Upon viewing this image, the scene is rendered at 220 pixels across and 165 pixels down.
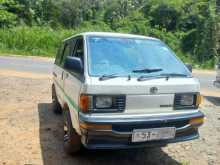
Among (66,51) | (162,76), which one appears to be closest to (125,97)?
(162,76)

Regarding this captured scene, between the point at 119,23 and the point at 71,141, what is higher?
the point at 71,141

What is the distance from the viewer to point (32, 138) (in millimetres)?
6000

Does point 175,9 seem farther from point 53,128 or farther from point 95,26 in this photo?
point 53,128

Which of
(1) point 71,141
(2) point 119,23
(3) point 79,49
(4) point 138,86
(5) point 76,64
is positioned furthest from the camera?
(2) point 119,23

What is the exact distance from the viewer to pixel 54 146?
224 inches

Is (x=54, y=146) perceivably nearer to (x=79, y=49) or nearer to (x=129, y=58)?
(x=79, y=49)

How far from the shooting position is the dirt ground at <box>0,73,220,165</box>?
514 cm

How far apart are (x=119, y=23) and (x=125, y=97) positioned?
29.4 meters

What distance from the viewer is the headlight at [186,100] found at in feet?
15.6

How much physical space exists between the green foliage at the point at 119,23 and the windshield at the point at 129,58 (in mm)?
16226

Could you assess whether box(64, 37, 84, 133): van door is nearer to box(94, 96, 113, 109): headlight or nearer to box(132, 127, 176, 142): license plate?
box(94, 96, 113, 109): headlight

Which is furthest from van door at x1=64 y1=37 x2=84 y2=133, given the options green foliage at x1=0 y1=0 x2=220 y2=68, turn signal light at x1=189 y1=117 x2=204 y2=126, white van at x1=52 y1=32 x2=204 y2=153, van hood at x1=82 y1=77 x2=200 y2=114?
green foliage at x1=0 y1=0 x2=220 y2=68

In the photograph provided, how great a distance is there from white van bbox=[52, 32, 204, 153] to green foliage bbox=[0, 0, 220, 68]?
1649 cm

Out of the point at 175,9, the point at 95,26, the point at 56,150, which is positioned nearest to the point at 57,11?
the point at 95,26
